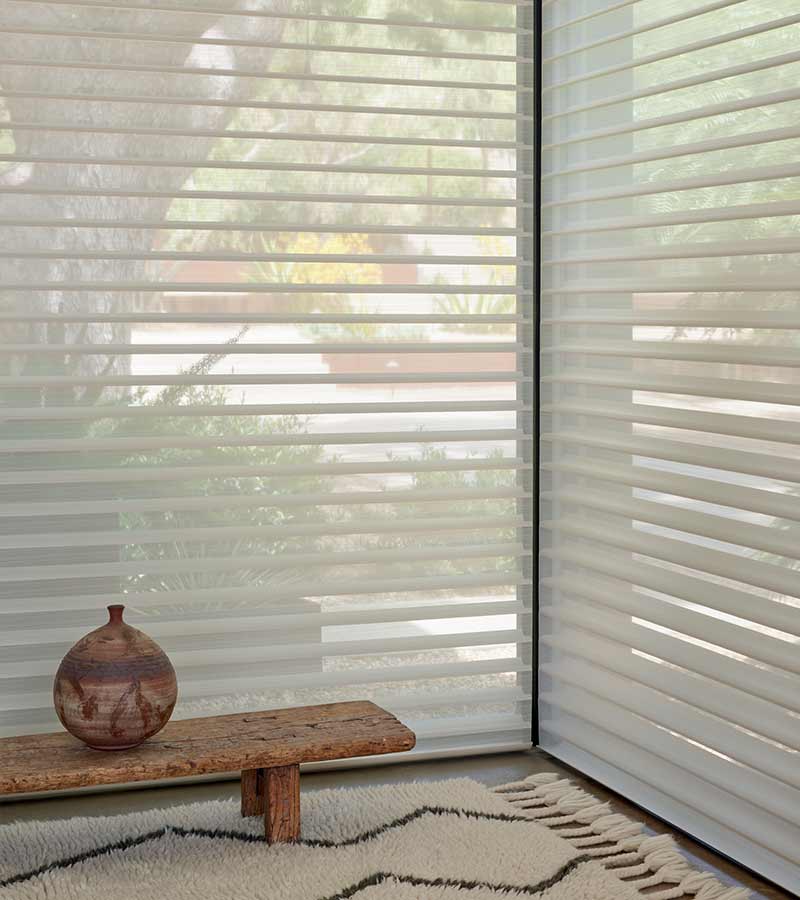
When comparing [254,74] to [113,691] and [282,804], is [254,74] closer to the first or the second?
[113,691]

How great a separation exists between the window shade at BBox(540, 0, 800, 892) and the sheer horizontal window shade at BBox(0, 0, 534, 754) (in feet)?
0.48

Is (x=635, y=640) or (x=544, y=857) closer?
(x=544, y=857)

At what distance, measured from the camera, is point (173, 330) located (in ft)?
9.36

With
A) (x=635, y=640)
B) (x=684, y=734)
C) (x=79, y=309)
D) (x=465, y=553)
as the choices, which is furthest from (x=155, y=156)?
(x=684, y=734)

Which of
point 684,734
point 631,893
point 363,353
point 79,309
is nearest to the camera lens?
point 631,893

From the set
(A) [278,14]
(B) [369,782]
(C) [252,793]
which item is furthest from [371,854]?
(A) [278,14]

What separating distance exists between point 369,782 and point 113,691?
808 millimetres

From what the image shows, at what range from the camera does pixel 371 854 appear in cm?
241

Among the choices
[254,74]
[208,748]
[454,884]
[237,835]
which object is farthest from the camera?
[254,74]

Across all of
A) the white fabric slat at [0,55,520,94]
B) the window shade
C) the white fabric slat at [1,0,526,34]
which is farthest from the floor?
the white fabric slat at [1,0,526,34]

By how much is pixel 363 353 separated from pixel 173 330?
0.45 m

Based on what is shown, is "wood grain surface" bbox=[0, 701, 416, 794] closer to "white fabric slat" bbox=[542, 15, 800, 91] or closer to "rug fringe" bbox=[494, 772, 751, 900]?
"rug fringe" bbox=[494, 772, 751, 900]

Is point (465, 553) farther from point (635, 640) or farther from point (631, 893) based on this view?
point (631, 893)

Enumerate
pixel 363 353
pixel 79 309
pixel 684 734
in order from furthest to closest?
pixel 363 353, pixel 79 309, pixel 684 734
